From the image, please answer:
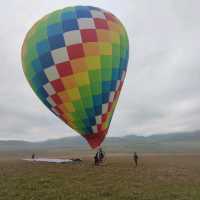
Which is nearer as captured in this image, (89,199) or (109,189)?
(89,199)

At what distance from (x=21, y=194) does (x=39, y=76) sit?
39.1ft

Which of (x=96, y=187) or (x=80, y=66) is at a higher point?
(x=80, y=66)

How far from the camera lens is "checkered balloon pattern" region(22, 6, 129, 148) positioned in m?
28.4

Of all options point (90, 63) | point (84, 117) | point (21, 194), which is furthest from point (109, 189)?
point (90, 63)

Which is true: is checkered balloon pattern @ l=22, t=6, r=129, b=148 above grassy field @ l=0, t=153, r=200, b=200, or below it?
above

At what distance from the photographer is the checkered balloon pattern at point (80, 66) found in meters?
28.4

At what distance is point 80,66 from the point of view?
28312 mm

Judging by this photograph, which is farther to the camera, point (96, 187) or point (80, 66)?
point (80, 66)

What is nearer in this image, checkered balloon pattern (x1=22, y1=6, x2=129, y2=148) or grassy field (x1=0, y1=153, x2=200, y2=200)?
grassy field (x1=0, y1=153, x2=200, y2=200)

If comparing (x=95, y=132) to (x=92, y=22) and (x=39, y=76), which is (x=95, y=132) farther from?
(x=92, y=22)

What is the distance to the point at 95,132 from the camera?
1127 inches

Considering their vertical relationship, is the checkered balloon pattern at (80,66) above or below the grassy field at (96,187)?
above

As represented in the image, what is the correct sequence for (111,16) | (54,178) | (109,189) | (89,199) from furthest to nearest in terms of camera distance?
(111,16)
(54,178)
(109,189)
(89,199)

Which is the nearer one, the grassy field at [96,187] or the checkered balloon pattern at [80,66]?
the grassy field at [96,187]
